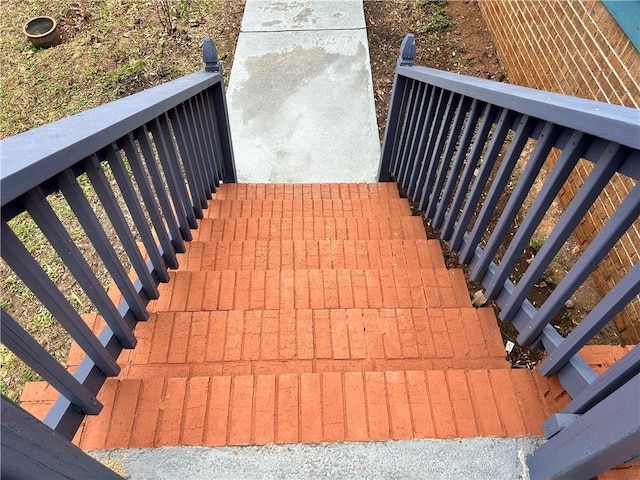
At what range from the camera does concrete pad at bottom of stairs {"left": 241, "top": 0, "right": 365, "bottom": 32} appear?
6.39 m

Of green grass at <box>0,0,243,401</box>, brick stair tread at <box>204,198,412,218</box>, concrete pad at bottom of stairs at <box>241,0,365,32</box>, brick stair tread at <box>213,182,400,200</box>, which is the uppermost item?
brick stair tread at <box>204,198,412,218</box>

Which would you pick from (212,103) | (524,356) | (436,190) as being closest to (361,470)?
(524,356)

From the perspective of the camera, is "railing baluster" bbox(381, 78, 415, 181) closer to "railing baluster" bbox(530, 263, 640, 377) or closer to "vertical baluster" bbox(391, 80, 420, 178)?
"vertical baluster" bbox(391, 80, 420, 178)

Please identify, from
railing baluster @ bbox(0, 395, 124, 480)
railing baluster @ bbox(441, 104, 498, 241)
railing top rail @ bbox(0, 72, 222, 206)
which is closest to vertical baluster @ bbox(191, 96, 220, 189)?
railing top rail @ bbox(0, 72, 222, 206)

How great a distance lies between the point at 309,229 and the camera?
318cm

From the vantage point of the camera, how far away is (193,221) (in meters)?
2.89

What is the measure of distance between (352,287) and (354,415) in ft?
2.94

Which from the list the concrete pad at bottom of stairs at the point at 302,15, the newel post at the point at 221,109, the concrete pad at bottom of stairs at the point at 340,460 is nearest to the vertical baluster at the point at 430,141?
the newel post at the point at 221,109

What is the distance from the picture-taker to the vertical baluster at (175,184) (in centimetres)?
204

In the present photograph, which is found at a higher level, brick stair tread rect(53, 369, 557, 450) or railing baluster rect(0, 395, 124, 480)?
railing baluster rect(0, 395, 124, 480)

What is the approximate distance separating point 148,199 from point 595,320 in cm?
175

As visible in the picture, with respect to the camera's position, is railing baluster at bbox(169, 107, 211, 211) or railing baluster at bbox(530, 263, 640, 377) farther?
railing baluster at bbox(169, 107, 211, 211)

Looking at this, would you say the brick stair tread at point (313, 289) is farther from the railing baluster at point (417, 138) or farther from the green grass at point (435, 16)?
the green grass at point (435, 16)

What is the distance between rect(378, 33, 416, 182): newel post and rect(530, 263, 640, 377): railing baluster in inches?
88.0
